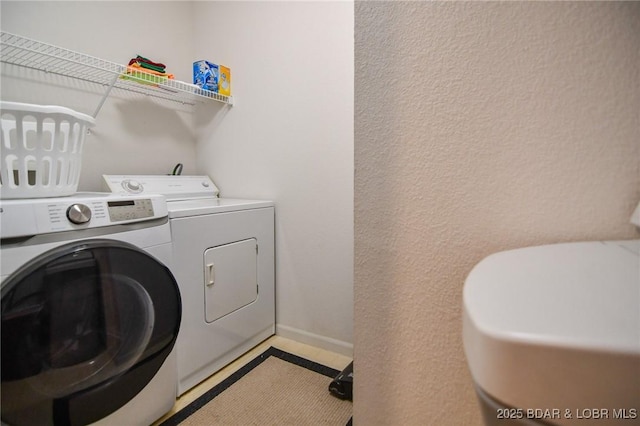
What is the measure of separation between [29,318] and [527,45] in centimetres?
128

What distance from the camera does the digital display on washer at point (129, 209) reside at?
952mm

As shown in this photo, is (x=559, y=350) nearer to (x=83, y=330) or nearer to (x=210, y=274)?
(x=83, y=330)

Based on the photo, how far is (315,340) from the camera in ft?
5.63

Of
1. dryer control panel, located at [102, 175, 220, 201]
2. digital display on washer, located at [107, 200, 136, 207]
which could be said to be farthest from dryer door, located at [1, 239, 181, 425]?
dryer control panel, located at [102, 175, 220, 201]

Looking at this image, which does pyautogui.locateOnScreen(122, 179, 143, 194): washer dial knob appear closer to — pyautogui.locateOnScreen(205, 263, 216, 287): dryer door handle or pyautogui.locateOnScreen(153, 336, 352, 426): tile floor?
pyautogui.locateOnScreen(205, 263, 216, 287): dryer door handle

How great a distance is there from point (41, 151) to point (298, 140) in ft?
3.62

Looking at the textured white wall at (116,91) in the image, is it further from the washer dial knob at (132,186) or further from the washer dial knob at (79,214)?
the washer dial knob at (79,214)

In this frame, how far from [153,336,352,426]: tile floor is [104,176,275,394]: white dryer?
31mm

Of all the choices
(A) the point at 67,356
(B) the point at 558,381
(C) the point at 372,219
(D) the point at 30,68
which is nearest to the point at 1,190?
(A) the point at 67,356

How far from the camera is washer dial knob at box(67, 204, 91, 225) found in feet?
2.79

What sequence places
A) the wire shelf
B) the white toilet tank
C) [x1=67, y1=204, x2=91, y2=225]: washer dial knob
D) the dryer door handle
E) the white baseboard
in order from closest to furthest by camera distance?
the white toilet tank, [x1=67, y1=204, x2=91, y2=225]: washer dial knob, the wire shelf, the dryer door handle, the white baseboard

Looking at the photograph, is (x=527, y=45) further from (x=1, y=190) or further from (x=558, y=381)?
(x=1, y=190)

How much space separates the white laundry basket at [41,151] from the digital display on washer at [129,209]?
202 millimetres

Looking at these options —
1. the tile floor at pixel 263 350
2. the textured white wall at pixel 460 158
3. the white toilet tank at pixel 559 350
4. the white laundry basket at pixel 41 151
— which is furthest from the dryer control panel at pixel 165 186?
the white toilet tank at pixel 559 350
